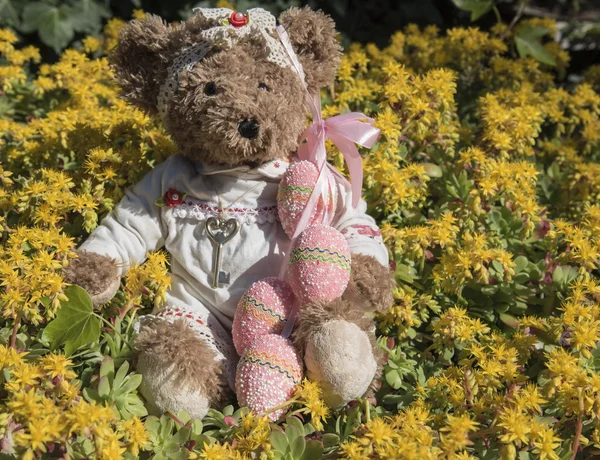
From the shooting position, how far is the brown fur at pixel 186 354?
153cm

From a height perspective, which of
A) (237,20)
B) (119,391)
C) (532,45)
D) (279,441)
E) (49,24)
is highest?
(237,20)

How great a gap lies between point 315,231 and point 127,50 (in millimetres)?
718

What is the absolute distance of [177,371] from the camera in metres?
1.52

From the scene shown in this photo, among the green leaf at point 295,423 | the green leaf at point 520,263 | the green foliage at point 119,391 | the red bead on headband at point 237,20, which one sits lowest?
the green foliage at point 119,391

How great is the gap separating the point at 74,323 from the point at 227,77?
0.68m

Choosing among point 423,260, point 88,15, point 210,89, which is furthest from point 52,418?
point 88,15

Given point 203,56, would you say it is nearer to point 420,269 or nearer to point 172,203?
point 172,203

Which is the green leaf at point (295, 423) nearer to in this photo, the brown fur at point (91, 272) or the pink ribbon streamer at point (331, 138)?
the pink ribbon streamer at point (331, 138)

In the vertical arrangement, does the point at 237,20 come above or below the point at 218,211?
above

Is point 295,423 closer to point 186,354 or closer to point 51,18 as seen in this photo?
point 186,354

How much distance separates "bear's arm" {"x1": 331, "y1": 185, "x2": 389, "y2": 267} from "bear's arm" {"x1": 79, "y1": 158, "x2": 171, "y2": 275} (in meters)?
0.47

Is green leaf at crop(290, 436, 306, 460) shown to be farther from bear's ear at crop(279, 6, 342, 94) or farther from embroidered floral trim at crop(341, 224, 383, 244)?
bear's ear at crop(279, 6, 342, 94)

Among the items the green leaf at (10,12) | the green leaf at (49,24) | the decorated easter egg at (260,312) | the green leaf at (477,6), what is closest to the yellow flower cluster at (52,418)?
the decorated easter egg at (260,312)

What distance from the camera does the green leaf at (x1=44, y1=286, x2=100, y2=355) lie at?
1552 millimetres
